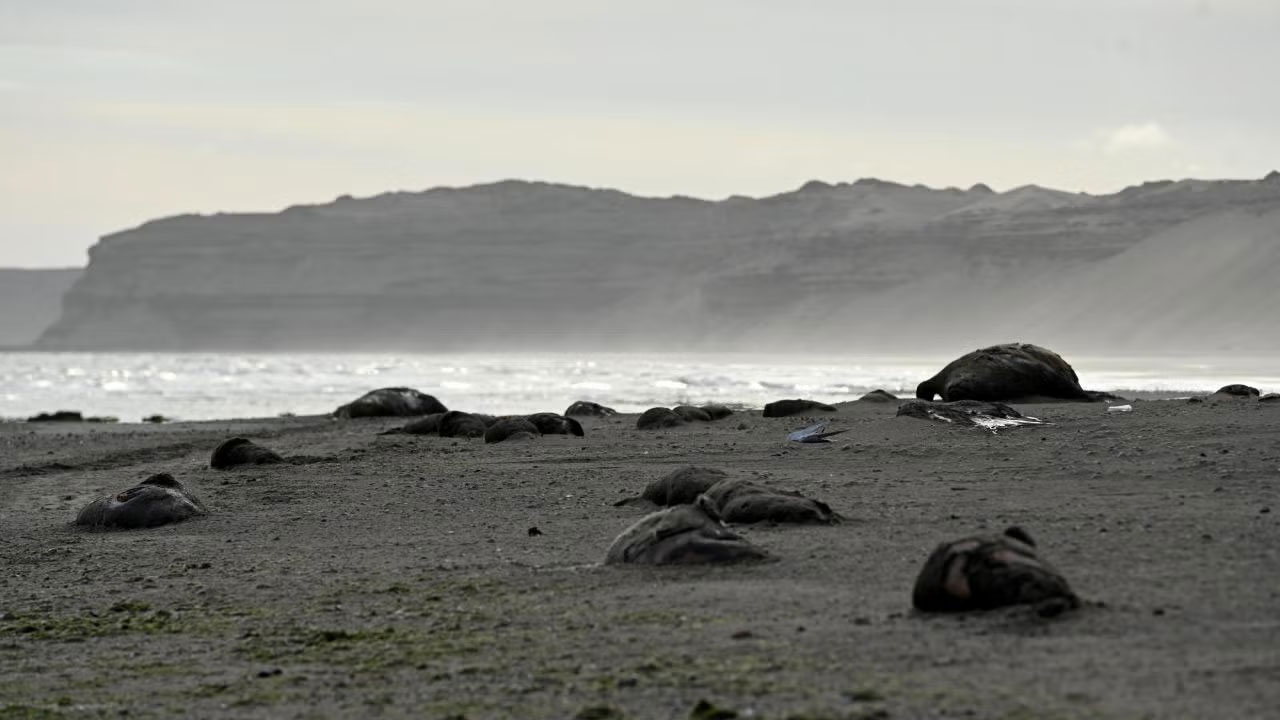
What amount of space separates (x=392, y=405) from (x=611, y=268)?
15484cm

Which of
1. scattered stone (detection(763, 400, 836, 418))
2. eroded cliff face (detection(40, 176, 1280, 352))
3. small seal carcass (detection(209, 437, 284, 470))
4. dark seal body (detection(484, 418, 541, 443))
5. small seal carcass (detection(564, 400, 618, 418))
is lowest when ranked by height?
small seal carcass (detection(209, 437, 284, 470))

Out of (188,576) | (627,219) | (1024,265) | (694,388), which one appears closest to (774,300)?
(1024,265)

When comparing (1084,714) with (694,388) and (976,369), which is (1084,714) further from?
(694,388)

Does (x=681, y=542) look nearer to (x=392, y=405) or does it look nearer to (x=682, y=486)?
(x=682, y=486)

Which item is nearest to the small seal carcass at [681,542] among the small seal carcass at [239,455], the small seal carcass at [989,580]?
the small seal carcass at [989,580]

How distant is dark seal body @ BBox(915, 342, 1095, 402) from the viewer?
18.9m

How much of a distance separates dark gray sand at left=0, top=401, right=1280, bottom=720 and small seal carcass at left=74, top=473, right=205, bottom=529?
6.5 inches

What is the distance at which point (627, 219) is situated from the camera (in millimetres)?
187125

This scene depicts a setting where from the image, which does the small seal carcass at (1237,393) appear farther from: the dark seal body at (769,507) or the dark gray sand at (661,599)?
the dark seal body at (769,507)

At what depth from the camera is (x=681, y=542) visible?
8.00 meters

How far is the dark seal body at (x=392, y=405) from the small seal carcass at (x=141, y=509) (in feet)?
46.4

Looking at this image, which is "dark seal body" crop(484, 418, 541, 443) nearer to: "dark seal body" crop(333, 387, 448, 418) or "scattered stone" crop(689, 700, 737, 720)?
"dark seal body" crop(333, 387, 448, 418)

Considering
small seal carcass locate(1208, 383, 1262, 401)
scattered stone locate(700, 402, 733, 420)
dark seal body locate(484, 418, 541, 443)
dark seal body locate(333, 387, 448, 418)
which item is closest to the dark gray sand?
dark seal body locate(484, 418, 541, 443)

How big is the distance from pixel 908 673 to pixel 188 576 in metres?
4.96
